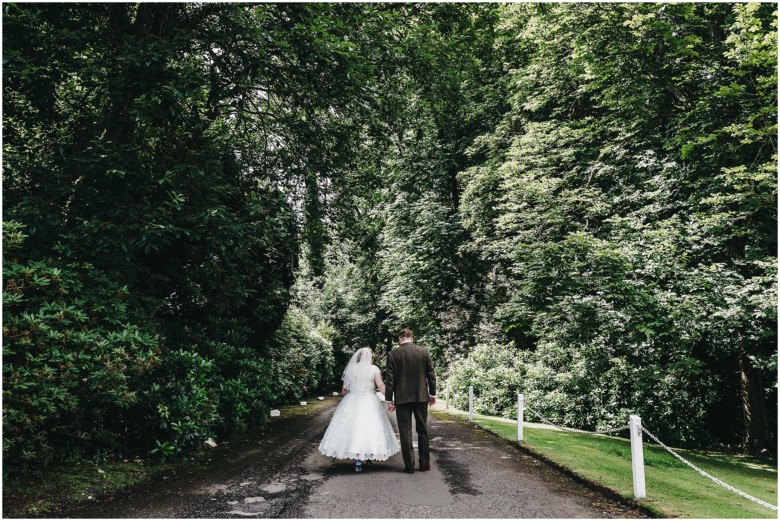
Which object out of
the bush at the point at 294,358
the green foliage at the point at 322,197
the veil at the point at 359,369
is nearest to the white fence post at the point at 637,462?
the veil at the point at 359,369

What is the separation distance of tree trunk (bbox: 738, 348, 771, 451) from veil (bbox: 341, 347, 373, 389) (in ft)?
34.8

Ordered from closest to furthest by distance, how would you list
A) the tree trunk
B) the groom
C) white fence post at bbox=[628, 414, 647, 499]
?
white fence post at bbox=[628, 414, 647, 499] < the groom < the tree trunk

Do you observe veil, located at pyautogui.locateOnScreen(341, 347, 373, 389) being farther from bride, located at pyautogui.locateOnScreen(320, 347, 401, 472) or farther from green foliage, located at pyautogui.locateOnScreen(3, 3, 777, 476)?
green foliage, located at pyautogui.locateOnScreen(3, 3, 777, 476)

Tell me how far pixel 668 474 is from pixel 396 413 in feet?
15.4

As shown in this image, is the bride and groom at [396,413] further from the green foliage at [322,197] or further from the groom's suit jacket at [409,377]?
the green foliage at [322,197]

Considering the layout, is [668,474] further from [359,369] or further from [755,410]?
[755,410]

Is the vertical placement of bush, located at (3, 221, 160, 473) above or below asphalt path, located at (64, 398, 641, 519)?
above

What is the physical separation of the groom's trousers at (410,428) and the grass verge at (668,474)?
2358 mm

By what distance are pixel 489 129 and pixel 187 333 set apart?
1780cm

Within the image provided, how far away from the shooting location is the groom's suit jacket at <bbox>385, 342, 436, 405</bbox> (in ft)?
25.2

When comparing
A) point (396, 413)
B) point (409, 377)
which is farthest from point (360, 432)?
point (409, 377)

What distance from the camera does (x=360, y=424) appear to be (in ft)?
25.2

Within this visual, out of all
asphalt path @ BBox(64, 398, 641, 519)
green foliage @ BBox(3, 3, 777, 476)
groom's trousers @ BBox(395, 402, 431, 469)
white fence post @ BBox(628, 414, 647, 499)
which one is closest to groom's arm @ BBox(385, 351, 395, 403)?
groom's trousers @ BBox(395, 402, 431, 469)

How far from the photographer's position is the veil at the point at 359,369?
813cm
